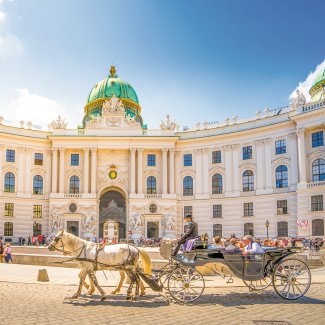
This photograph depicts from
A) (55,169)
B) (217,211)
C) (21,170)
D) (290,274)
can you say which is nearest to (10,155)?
(21,170)

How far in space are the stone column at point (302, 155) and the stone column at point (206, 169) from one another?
12.7m

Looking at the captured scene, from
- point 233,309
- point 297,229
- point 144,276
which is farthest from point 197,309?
point 297,229

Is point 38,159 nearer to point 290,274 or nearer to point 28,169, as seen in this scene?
point 28,169

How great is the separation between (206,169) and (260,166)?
24.7 feet

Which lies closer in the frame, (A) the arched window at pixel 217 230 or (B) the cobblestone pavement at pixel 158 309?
(B) the cobblestone pavement at pixel 158 309

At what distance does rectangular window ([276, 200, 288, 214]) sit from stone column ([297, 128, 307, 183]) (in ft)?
11.7

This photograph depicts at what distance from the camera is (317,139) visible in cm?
4772

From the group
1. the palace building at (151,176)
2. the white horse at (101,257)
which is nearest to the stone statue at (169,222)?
the palace building at (151,176)

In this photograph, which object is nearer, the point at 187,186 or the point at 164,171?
the point at 164,171

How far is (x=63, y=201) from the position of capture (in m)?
55.6

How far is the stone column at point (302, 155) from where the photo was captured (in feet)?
155

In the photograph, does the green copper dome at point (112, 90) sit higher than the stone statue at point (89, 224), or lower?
higher

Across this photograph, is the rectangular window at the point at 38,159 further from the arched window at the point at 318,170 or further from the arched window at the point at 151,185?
the arched window at the point at 318,170

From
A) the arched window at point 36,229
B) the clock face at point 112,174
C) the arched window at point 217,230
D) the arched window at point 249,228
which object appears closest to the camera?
the arched window at point 249,228
